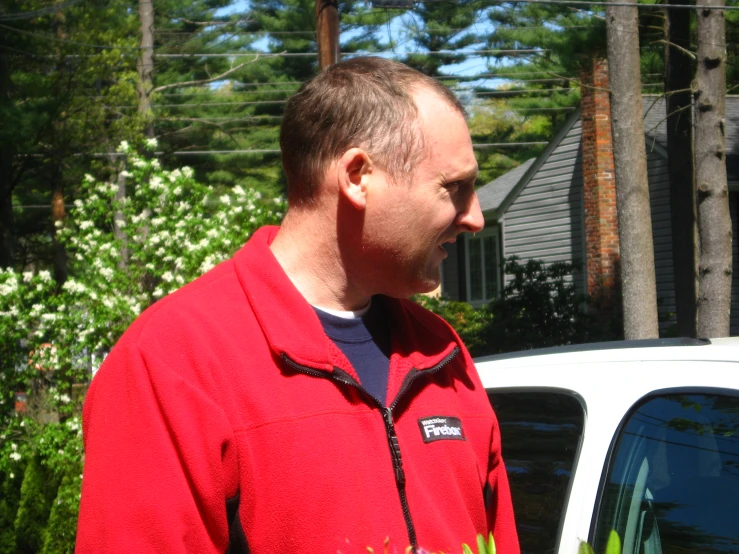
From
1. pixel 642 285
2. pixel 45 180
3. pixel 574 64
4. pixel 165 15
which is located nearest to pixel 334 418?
pixel 642 285

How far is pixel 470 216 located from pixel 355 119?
0.98 feet

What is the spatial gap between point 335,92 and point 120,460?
797 mm

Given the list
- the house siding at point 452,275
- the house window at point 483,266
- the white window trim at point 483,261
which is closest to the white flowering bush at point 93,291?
the white window trim at point 483,261

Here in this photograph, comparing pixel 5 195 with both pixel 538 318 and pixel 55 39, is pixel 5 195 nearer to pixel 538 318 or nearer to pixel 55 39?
pixel 55 39

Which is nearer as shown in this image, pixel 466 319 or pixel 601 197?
pixel 601 197

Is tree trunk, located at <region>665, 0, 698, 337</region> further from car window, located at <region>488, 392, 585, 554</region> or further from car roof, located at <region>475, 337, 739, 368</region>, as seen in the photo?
car window, located at <region>488, 392, 585, 554</region>

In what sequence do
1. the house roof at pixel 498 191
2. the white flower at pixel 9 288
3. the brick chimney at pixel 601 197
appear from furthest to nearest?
the house roof at pixel 498 191, the brick chimney at pixel 601 197, the white flower at pixel 9 288

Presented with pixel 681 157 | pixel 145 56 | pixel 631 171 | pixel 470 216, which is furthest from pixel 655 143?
pixel 470 216

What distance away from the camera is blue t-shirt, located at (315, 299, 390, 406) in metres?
1.87

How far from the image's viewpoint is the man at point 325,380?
155 centimetres

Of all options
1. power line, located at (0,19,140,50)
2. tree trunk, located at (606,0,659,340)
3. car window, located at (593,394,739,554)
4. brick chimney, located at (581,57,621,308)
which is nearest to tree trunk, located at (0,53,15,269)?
power line, located at (0,19,140,50)

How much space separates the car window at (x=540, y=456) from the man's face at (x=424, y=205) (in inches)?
43.8

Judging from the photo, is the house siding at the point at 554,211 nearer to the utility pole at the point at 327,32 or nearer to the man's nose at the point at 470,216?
the utility pole at the point at 327,32

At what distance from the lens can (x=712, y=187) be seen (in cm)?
912
